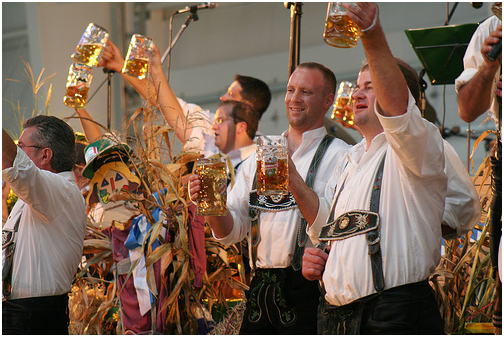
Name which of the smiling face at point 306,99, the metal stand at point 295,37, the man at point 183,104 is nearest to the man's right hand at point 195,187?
the smiling face at point 306,99

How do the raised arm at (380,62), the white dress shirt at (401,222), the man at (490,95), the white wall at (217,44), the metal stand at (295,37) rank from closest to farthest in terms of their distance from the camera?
the raised arm at (380,62)
the white dress shirt at (401,222)
the man at (490,95)
the metal stand at (295,37)
the white wall at (217,44)

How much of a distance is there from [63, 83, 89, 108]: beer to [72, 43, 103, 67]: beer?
0.13m

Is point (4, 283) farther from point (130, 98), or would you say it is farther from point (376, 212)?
point (130, 98)

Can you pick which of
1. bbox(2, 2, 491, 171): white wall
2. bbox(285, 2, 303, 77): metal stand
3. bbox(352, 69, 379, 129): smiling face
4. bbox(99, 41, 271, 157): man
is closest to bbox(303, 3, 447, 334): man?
bbox(352, 69, 379, 129): smiling face

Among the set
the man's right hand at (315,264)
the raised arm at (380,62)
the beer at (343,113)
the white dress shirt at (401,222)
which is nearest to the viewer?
the raised arm at (380,62)

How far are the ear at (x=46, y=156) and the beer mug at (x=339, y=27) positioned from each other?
4.47 ft

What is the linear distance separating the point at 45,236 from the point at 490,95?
1715mm

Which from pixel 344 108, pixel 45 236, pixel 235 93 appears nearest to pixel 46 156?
pixel 45 236

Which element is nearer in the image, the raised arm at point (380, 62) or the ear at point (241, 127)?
the raised arm at point (380, 62)

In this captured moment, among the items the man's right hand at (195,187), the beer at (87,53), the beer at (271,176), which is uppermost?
the beer at (87,53)

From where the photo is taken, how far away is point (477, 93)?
2.12 m

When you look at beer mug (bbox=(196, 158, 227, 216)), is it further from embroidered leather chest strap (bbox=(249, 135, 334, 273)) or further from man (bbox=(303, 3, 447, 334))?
embroidered leather chest strap (bbox=(249, 135, 334, 273))

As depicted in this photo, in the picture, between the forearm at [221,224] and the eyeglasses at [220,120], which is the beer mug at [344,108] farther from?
the forearm at [221,224]

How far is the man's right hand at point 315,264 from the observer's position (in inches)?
78.0
